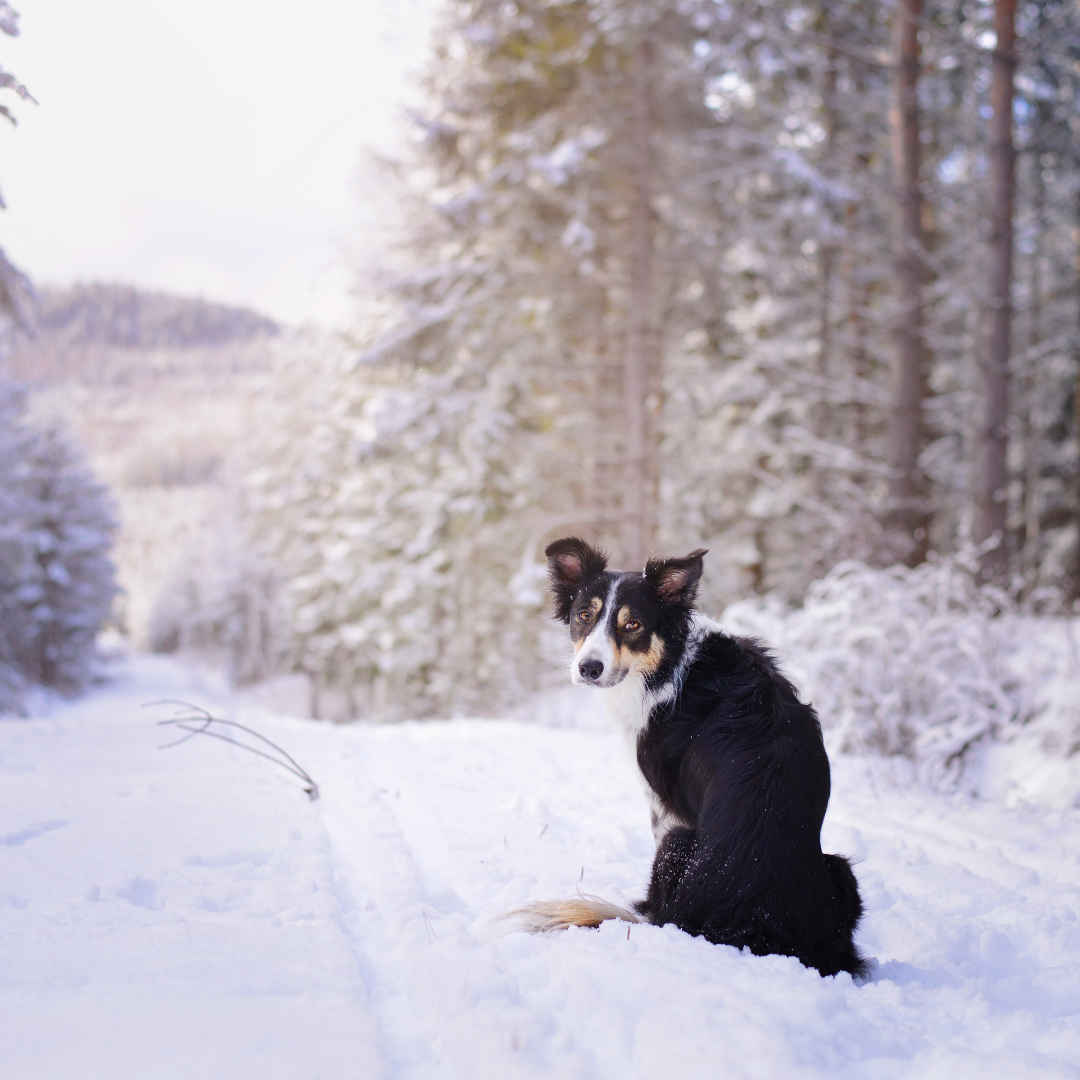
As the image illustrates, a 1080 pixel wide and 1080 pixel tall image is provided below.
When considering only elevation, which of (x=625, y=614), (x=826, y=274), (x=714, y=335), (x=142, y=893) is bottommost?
(x=142, y=893)

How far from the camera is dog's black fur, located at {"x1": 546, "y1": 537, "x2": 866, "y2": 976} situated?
9.75 ft

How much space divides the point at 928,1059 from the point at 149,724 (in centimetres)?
712

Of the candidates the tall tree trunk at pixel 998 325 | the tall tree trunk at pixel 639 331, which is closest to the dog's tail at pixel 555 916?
the tall tree trunk at pixel 998 325

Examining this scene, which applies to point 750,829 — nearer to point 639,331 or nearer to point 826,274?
point 639,331

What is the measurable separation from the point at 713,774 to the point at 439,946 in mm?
1435

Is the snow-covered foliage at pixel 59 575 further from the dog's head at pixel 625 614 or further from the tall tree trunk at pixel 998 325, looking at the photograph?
the tall tree trunk at pixel 998 325

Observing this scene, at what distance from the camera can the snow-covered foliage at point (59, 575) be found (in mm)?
27094

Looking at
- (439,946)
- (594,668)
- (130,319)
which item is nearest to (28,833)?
(439,946)

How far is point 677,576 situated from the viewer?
13.8 ft

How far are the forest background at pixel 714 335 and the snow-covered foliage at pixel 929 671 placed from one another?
0.06 m

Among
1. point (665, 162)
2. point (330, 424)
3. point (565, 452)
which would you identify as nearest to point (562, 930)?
point (565, 452)

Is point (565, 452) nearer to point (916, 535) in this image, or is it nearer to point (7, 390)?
point (916, 535)

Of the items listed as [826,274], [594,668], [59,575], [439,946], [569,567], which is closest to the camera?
[439,946]

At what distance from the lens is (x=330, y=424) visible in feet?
66.1
